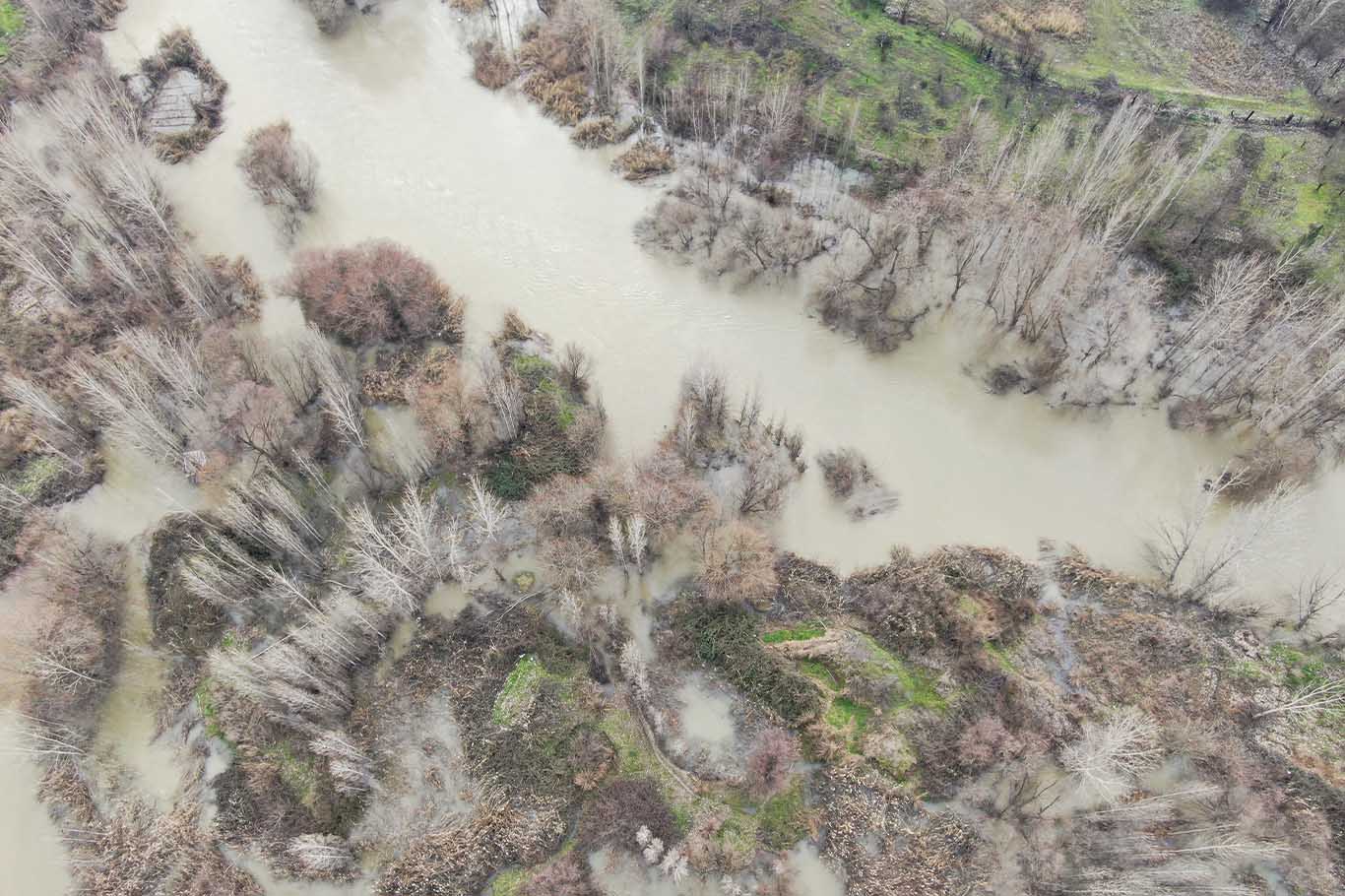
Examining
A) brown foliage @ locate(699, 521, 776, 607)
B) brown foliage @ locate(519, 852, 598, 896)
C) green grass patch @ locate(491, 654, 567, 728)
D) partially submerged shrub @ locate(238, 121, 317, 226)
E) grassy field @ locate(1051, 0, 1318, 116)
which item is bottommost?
brown foliage @ locate(519, 852, 598, 896)

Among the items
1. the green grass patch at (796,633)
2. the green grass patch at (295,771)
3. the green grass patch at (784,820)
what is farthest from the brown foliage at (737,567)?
the green grass patch at (295,771)

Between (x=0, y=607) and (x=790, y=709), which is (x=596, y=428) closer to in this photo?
(x=790, y=709)

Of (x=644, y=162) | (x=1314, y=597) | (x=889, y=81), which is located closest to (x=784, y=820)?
(x=1314, y=597)

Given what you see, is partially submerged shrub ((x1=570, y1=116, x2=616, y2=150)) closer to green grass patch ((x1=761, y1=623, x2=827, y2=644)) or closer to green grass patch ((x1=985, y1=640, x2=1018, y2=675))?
green grass patch ((x1=761, y1=623, x2=827, y2=644))

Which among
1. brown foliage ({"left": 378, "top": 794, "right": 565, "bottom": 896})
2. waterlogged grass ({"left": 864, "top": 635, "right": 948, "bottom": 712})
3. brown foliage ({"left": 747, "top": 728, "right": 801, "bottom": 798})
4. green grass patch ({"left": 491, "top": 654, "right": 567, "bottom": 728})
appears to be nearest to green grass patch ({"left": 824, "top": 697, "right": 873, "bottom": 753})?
waterlogged grass ({"left": 864, "top": 635, "right": 948, "bottom": 712})

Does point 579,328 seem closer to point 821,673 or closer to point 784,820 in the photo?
point 821,673

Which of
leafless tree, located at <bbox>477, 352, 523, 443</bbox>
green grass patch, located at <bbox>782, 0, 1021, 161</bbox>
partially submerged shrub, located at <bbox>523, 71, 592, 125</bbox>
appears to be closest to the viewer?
leafless tree, located at <bbox>477, 352, 523, 443</bbox>

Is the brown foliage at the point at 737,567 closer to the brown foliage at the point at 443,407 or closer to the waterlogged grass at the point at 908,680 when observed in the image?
the waterlogged grass at the point at 908,680
